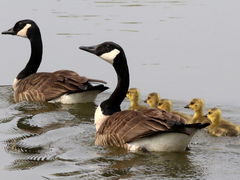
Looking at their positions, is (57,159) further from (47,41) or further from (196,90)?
(47,41)

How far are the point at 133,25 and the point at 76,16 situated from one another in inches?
74.2

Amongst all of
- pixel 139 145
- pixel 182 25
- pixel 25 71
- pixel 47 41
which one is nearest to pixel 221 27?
pixel 182 25

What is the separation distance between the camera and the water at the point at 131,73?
8.50m

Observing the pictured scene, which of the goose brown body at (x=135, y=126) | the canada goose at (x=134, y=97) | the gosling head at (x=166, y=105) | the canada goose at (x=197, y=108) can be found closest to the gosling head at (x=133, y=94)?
the canada goose at (x=134, y=97)

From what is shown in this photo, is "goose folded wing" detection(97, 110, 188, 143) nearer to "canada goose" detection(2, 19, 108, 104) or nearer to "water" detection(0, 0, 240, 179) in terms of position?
"water" detection(0, 0, 240, 179)

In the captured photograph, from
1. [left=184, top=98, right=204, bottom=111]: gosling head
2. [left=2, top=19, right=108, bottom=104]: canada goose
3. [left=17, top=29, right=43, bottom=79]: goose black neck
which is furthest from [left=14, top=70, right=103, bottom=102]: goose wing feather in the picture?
[left=184, top=98, right=204, bottom=111]: gosling head

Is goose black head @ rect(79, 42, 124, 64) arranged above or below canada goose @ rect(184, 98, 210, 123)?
above

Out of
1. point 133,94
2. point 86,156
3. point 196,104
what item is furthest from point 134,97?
point 86,156

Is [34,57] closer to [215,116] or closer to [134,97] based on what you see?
[134,97]

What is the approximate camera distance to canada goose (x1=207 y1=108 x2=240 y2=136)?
976cm

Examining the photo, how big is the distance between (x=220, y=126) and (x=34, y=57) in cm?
441

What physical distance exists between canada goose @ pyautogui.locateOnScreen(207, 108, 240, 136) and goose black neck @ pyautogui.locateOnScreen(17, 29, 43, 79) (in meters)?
4.01

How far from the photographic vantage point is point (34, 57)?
13.2 m

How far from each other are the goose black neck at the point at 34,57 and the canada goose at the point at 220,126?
4012mm
